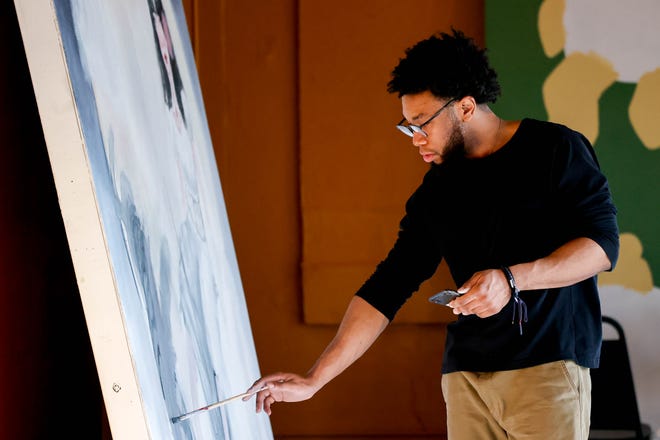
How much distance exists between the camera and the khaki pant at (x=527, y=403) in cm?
164

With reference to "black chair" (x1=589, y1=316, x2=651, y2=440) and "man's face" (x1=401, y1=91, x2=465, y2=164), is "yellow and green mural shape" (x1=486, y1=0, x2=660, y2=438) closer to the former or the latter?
"black chair" (x1=589, y1=316, x2=651, y2=440)

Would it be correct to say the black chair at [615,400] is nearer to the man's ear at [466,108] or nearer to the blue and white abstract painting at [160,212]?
the blue and white abstract painting at [160,212]

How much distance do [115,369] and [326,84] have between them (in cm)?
262

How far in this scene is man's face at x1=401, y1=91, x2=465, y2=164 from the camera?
186 cm

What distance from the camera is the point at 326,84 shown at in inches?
139

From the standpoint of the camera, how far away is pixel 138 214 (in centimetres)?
126

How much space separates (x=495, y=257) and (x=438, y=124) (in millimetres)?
324

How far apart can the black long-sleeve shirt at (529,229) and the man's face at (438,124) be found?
0.03 m

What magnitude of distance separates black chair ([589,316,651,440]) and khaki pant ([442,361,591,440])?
1.43 m

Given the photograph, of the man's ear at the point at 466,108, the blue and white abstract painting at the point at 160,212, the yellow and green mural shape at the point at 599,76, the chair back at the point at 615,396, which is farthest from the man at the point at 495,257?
the yellow and green mural shape at the point at 599,76

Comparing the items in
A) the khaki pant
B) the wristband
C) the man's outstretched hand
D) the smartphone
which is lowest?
the khaki pant

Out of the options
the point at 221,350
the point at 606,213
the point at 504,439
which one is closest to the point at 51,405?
the point at 221,350

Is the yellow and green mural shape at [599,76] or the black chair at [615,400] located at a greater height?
the yellow and green mural shape at [599,76]

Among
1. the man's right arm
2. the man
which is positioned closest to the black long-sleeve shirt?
the man
